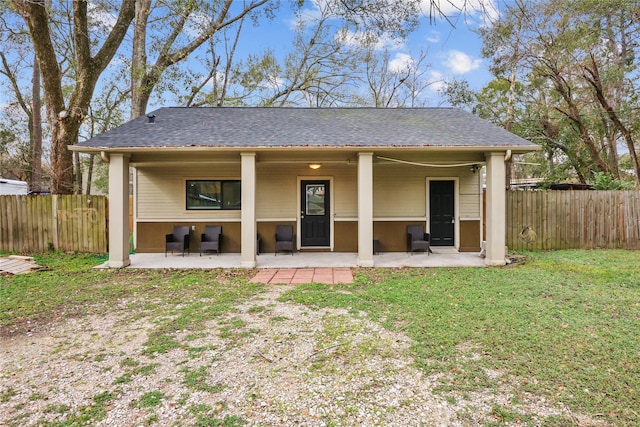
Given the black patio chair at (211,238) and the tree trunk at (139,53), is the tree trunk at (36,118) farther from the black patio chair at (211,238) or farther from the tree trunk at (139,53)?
the black patio chair at (211,238)

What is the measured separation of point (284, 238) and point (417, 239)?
3.46 meters

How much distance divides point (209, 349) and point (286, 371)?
0.90 meters

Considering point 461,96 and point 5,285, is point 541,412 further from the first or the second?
point 461,96

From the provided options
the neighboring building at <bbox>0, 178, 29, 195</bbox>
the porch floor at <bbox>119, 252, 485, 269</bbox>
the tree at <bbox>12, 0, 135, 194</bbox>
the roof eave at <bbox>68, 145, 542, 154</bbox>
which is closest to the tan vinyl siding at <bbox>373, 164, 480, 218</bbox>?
the porch floor at <bbox>119, 252, 485, 269</bbox>

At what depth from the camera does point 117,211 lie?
682 cm

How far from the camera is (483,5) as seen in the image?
318 cm

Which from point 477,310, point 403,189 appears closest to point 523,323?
point 477,310

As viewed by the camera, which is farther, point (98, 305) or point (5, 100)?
point (5, 100)

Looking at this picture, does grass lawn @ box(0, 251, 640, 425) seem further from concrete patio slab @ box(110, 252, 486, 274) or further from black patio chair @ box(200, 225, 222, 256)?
black patio chair @ box(200, 225, 222, 256)

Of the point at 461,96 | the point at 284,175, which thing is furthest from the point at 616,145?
the point at 284,175

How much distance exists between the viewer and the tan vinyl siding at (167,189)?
859 cm

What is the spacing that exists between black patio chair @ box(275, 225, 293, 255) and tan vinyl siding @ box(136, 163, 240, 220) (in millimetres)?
1888

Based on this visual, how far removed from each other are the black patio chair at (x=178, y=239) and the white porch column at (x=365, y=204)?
4.42 meters

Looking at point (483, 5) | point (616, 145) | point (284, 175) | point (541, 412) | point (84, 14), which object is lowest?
point (541, 412)
